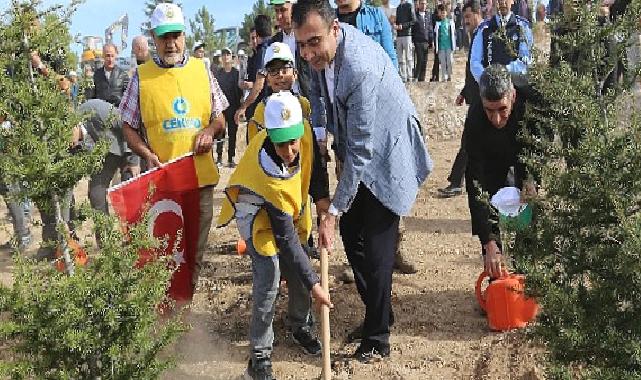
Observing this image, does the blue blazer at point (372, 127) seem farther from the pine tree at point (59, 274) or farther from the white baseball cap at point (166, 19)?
the pine tree at point (59, 274)

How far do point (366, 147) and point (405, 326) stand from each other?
1.53 m

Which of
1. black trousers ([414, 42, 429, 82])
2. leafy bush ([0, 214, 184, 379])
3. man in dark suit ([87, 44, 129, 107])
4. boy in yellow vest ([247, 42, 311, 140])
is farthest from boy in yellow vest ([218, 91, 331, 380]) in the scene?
black trousers ([414, 42, 429, 82])

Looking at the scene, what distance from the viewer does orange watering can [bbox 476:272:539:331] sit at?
4754mm

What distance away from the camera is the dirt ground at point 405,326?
4.56m

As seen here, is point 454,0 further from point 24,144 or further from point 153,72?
point 24,144

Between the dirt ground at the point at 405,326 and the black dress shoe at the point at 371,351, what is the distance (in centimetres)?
4

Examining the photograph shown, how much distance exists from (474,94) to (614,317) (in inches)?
177

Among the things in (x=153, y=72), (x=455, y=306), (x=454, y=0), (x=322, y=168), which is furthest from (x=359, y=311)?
(x=454, y=0)

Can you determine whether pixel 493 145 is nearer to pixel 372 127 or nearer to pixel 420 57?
pixel 372 127

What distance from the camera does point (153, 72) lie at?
5203 mm

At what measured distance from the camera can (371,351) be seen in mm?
4641

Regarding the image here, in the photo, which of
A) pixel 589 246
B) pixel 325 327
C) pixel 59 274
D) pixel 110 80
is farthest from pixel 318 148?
pixel 110 80

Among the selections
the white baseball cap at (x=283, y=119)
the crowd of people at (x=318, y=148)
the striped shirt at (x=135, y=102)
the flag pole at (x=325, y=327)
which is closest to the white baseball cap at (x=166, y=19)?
the crowd of people at (x=318, y=148)

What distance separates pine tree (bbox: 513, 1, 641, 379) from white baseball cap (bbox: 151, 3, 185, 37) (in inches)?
100
